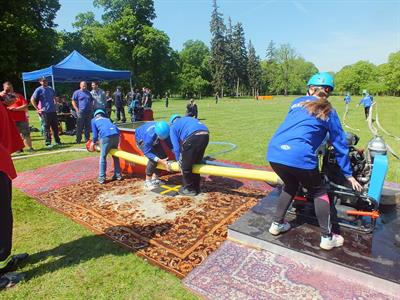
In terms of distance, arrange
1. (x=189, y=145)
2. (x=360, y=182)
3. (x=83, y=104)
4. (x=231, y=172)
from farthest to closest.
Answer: (x=83, y=104)
(x=189, y=145)
(x=231, y=172)
(x=360, y=182)

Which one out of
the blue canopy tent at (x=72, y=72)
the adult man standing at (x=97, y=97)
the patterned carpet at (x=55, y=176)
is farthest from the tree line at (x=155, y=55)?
the patterned carpet at (x=55, y=176)

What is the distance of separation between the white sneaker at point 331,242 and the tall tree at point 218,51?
Answer: 67.1 metres

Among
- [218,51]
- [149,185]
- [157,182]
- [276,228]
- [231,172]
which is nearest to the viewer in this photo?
[276,228]

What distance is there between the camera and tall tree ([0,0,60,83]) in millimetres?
28703

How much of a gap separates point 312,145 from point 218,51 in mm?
71329

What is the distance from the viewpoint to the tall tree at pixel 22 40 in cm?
2870

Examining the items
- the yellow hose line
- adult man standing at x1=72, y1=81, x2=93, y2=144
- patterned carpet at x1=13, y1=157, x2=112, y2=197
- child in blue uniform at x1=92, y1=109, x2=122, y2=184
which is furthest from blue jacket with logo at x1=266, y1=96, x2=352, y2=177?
adult man standing at x1=72, y1=81, x2=93, y2=144

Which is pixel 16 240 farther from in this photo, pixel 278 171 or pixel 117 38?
pixel 117 38

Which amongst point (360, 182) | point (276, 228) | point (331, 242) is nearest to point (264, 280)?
point (276, 228)

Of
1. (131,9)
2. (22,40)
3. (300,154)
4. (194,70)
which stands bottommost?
(300,154)

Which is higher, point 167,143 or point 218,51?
point 218,51

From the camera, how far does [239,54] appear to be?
7550cm

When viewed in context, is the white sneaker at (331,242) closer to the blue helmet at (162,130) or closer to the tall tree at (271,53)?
the blue helmet at (162,130)

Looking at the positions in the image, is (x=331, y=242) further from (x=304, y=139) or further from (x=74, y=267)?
(x=74, y=267)
